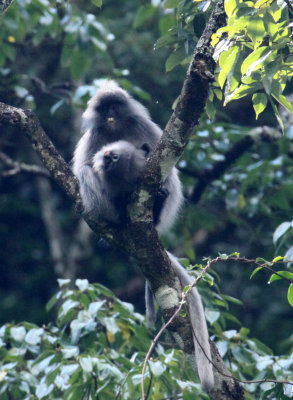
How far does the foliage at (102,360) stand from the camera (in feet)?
9.37

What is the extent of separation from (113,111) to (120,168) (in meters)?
0.89

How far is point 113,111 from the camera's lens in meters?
4.33

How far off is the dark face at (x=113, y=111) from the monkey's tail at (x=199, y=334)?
4.29 feet

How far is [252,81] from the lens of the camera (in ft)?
6.98

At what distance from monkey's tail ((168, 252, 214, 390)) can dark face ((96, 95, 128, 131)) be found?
131 cm

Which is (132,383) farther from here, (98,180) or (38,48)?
(38,48)

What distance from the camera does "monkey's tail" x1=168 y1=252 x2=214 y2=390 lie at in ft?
8.82

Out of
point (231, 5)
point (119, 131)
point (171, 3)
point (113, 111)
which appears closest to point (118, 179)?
point (119, 131)

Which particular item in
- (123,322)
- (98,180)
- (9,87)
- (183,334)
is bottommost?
(123,322)

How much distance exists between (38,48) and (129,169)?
158 inches

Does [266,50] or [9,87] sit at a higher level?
[266,50]

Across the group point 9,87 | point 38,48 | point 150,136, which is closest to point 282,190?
point 150,136

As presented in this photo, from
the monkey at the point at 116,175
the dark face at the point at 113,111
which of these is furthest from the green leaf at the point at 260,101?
the dark face at the point at 113,111

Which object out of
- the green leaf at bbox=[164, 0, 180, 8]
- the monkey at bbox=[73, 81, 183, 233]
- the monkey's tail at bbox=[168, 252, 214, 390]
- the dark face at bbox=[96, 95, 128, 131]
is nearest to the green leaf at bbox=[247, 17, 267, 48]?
the green leaf at bbox=[164, 0, 180, 8]
